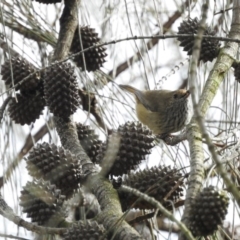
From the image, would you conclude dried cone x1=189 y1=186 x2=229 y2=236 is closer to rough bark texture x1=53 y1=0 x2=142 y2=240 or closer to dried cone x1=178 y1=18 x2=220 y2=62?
rough bark texture x1=53 y1=0 x2=142 y2=240

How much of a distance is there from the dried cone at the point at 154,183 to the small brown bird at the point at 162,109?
1376 millimetres

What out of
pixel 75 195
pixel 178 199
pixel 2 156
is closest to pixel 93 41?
pixel 2 156

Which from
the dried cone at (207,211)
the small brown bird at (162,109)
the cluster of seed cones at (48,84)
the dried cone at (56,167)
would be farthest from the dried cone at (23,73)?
the small brown bird at (162,109)

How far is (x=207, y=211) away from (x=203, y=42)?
0.75m

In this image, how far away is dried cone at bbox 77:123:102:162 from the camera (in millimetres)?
1606

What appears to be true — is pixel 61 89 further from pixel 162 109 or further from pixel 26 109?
pixel 162 109

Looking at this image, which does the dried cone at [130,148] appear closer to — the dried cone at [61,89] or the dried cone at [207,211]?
the dried cone at [61,89]

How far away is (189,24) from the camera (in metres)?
1.72

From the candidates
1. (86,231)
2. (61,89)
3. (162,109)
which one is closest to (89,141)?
(61,89)

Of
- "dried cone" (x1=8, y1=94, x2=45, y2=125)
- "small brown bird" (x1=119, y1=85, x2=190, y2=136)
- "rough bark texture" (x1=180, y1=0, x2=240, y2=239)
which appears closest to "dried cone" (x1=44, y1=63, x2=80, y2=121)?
"dried cone" (x1=8, y1=94, x2=45, y2=125)

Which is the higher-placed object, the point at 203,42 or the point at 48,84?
the point at 203,42

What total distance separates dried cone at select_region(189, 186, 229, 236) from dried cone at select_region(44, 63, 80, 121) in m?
0.67

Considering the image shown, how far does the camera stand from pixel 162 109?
3047mm

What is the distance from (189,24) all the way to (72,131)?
401 millimetres
